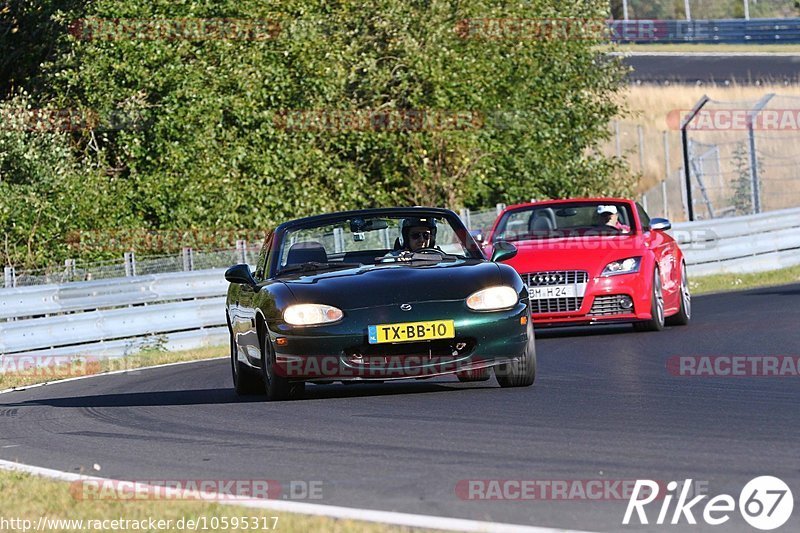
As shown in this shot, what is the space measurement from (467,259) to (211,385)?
309 cm

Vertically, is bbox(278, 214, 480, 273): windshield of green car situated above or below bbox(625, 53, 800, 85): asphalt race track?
above

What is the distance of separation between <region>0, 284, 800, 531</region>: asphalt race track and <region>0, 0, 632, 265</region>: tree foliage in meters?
13.2

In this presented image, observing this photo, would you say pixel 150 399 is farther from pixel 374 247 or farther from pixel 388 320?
pixel 388 320

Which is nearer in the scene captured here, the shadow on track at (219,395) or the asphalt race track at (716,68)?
the shadow on track at (219,395)

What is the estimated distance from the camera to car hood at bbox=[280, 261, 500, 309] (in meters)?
9.52

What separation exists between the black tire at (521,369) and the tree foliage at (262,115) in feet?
51.6

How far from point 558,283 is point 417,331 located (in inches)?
213

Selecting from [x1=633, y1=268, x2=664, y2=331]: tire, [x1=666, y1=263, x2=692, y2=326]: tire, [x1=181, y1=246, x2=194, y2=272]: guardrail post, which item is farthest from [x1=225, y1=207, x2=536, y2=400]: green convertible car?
[x1=181, y1=246, x2=194, y2=272]: guardrail post

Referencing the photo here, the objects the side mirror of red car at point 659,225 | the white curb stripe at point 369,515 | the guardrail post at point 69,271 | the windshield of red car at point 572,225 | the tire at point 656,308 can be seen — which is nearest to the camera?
the white curb stripe at point 369,515

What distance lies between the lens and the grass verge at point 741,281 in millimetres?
23328
